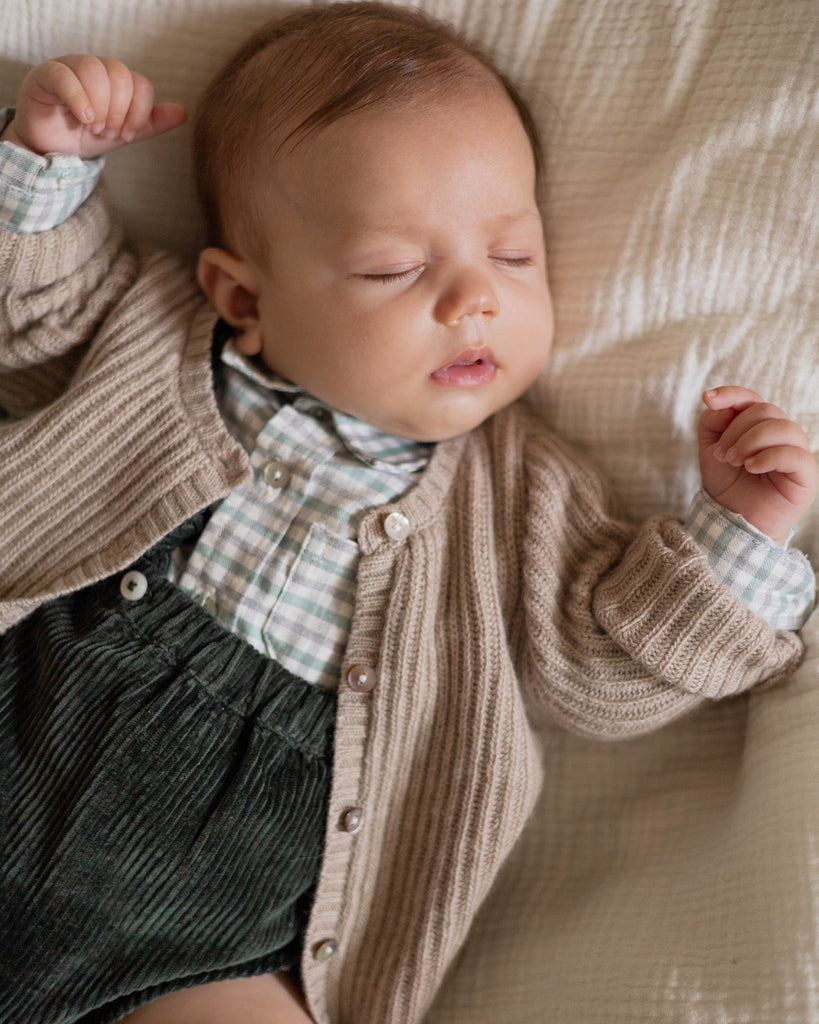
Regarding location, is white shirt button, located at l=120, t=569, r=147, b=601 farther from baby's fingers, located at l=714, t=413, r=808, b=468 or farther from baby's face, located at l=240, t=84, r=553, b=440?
baby's fingers, located at l=714, t=413, r=808, b=468

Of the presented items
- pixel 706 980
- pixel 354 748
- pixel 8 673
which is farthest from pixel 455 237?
pixel 706 980

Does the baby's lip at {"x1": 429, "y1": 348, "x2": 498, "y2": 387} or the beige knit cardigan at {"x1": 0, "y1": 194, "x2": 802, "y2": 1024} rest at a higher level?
the baby's lip at {"x1": 429, "y1": 348, "x2": 498, "y2": 387}

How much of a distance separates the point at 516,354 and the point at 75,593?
72 cm

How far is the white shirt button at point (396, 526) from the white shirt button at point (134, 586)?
34 cm

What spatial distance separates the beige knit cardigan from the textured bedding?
0.13m

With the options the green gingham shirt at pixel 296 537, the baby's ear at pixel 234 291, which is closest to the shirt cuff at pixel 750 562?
the green gingham shirt at pixel 296 537

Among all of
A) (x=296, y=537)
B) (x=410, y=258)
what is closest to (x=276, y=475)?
(x=296, y=537)

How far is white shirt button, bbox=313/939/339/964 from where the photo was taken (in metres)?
1.30

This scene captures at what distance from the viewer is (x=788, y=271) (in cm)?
133

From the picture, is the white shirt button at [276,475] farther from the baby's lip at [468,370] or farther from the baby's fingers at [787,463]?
the baby's fingers at [787,463]

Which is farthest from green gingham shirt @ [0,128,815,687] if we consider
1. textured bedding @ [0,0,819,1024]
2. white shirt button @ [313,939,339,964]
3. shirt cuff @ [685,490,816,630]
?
white shirt button @ [313,939,339,964]

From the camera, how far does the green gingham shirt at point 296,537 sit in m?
1.25

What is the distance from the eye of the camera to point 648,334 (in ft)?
4.65

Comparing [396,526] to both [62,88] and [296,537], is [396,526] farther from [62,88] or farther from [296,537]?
[62,88]
